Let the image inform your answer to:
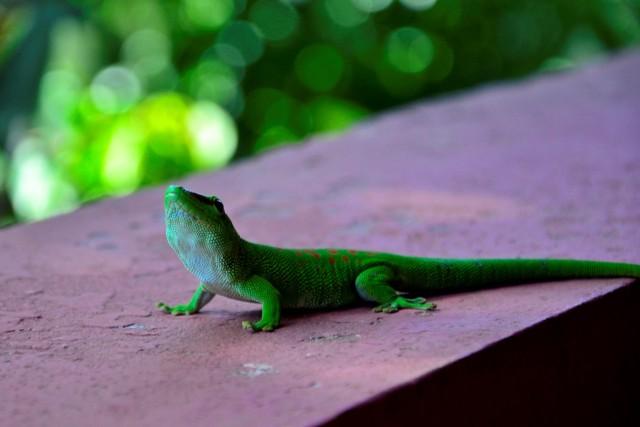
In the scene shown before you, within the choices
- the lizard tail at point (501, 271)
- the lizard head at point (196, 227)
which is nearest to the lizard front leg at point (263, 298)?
the lizard head at point (196, 227)

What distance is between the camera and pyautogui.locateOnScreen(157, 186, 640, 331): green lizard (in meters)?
2.65

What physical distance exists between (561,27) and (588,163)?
17.1 feet

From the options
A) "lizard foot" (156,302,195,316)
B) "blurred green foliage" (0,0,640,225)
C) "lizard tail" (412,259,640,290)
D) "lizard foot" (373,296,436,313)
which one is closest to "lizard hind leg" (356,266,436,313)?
"lizard foot" (373,296,436,313)

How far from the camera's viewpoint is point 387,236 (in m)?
3.81

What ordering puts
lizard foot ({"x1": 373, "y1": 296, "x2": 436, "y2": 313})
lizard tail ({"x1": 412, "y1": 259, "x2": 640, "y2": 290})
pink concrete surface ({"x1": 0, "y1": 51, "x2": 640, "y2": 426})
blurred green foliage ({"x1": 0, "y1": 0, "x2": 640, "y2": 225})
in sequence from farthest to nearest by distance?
blurred green foliage ({"x1": 0, "y1": 0, "x2": 640, "y2": 225}) < lizard tail ({"x1": 412, "y1": 259, "x2": 640, "y2": 290}) < lizard foot ({"x1": 373, "y1": 296, "x2": 436, "y2": 313}) < pink concrete surface ({"x1": 0, "y1": 51, "x2": 640, "y2": 426})

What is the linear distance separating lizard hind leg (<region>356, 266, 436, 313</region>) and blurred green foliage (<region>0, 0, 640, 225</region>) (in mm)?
3360

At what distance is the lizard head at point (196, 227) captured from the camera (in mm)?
2604

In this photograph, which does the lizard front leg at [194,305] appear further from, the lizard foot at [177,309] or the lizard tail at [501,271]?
the lizard tail at [501,271]

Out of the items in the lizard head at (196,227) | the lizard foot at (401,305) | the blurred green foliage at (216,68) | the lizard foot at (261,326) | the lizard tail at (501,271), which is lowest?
the lizard foot at (261,326)

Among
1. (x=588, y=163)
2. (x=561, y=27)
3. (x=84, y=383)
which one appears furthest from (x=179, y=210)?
(x=561, y=27)

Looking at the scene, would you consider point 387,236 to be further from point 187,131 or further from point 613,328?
point 187,131

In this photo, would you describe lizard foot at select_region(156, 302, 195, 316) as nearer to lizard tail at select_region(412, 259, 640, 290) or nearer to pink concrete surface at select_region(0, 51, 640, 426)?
pink concrete surface at select_region(0, 51, 640, 426)

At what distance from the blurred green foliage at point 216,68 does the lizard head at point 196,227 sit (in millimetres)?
3459

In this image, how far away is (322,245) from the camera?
3684 mm
